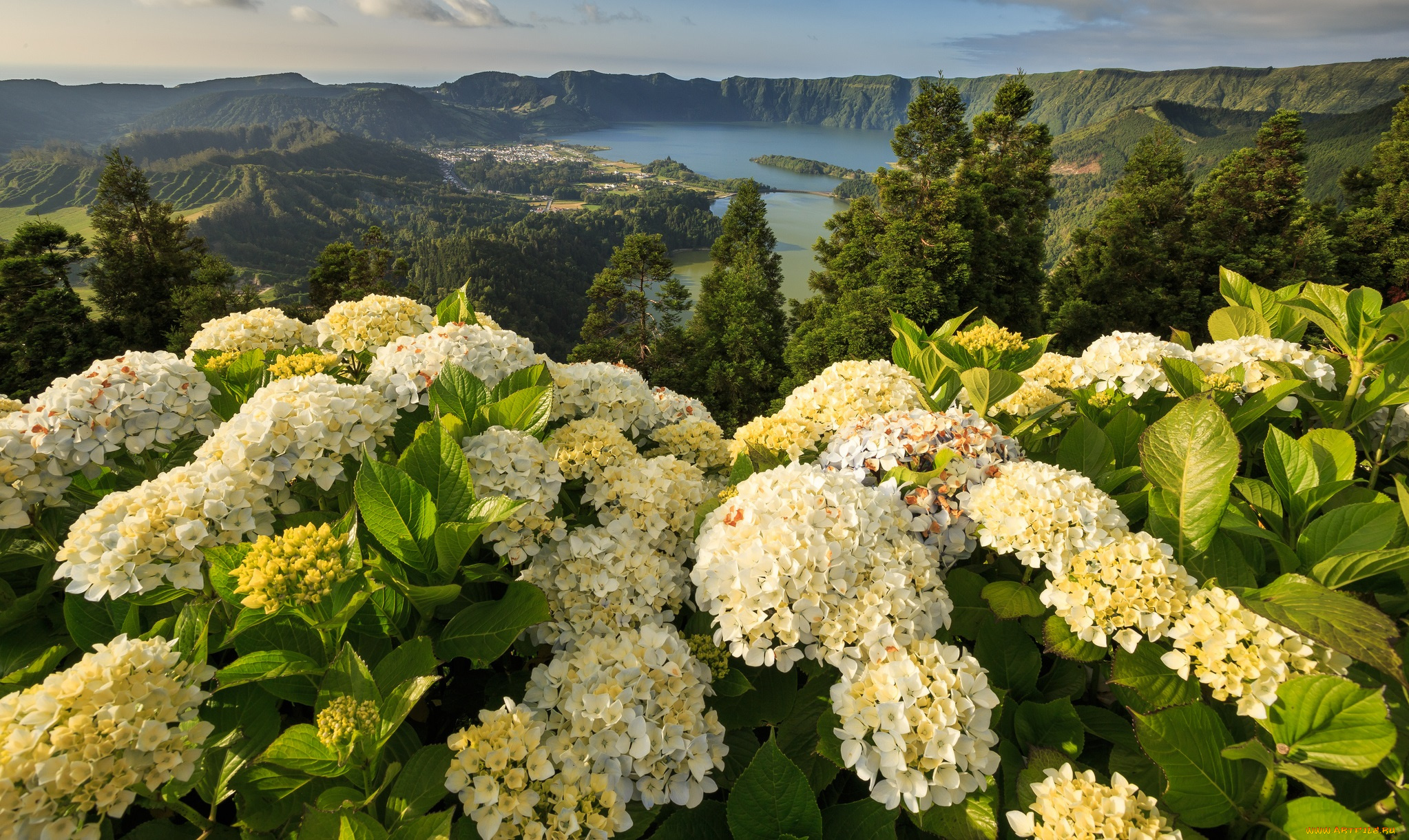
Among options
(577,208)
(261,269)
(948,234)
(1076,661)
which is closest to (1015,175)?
(948,234)

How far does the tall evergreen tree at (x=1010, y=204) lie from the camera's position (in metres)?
28.4

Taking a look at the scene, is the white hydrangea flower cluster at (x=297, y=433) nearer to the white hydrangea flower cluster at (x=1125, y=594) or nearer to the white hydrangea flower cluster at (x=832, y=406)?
the white hydrangea flower cluster at (x=832, y=406)

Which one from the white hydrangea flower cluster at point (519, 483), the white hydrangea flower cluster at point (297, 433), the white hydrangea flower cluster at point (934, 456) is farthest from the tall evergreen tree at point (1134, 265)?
the white hydrangea flower cluster at point (297, 433)

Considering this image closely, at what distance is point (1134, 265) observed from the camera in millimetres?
34750

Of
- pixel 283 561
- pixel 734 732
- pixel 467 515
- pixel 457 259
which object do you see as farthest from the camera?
pixel 457 259

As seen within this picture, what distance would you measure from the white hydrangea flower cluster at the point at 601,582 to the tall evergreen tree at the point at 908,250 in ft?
78.1

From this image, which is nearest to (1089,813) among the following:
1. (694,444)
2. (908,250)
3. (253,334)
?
(694,444)

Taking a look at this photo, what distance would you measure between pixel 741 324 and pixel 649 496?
38092 mm

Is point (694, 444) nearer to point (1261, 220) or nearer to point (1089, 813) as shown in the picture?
point (1089, 813)

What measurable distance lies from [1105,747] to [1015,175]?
119ft

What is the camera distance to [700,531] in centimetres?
188

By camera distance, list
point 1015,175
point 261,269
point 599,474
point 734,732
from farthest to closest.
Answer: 1. point 261,269
2. point 1015,175
3. point 599,474
4. point 734,732

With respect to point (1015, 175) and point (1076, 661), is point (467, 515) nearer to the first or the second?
point (1076, 661)

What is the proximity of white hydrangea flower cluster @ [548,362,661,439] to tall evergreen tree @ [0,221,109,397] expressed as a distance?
40.6 metres
